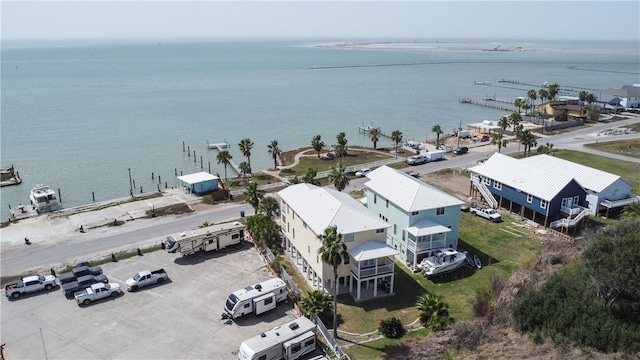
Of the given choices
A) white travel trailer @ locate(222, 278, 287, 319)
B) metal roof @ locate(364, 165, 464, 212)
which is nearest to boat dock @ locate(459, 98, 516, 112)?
metal roof @ locate(364, 165, 464, 212)

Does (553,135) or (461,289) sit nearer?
(461,289)

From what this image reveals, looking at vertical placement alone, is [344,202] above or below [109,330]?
above

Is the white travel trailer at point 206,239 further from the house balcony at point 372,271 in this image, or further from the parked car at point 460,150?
the parked car at point 460,150

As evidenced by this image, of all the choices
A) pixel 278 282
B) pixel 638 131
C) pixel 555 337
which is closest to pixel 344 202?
pixel 278 282

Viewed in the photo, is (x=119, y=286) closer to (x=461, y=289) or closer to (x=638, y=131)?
(x=461, y=289)

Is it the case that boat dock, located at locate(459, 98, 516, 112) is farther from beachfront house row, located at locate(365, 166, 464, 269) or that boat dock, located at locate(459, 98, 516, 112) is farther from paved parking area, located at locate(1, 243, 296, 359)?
paved parking area, located at locate(1, 243, 296, 359)

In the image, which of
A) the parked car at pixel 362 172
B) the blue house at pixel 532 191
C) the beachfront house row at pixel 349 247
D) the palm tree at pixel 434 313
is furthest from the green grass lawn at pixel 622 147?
the palm tree at pixel 434 313

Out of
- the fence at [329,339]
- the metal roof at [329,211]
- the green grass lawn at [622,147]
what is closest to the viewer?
the fence at [329,339]
